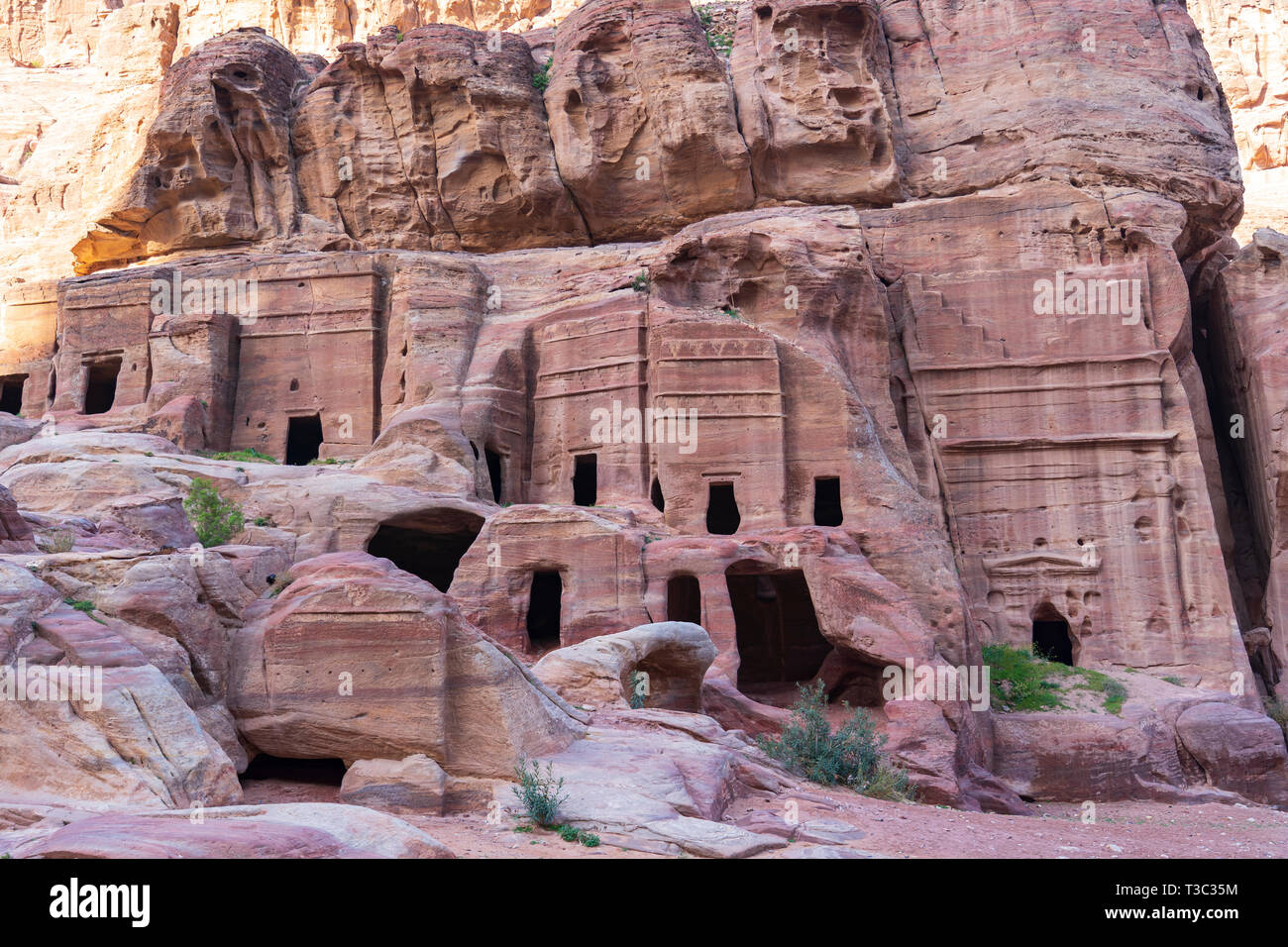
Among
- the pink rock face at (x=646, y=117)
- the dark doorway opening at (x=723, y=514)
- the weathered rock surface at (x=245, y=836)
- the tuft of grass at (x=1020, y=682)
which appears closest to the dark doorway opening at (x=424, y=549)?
the dark doorway opening at (x=723, y=514)

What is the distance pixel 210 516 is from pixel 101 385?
18.7 metres

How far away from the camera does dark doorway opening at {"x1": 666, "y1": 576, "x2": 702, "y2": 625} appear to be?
26375 mm

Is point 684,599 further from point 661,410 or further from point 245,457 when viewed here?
point 245,457

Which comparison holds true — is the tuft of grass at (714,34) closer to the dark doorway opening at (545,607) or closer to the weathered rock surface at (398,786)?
the dark doorway opening at (545,607)

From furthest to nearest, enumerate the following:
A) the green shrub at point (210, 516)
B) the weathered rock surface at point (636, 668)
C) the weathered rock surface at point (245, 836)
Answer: the green shrub at point (210, 516) → the weathered rock surface at point (636, 668) → the weathered rock surface at point (245, 836)

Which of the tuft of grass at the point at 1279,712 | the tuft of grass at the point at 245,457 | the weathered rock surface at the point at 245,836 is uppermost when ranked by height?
the tuft of grass at the point at 245,457

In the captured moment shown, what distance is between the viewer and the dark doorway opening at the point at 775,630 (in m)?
29.4

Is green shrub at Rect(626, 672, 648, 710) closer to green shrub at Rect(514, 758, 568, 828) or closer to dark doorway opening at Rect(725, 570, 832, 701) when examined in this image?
green shrub at Rect(514, 758, 568, 828)

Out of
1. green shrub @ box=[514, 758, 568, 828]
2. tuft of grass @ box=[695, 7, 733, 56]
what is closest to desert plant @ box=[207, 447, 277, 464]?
green shrub @ box=[514, 758, 568, 828]

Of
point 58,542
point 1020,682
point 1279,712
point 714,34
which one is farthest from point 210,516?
point 714,34

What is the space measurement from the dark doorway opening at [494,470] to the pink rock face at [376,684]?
18551mm

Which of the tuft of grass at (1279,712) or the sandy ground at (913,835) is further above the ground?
the sandy ground at (913,835)

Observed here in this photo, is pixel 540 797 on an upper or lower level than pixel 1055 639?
upper

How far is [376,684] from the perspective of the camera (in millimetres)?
12688
